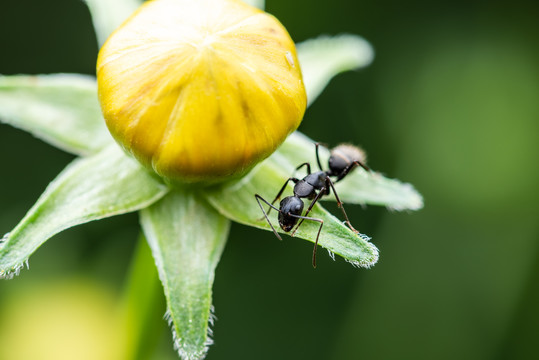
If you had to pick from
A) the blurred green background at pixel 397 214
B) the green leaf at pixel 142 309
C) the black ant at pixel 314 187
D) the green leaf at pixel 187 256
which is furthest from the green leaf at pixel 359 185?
the blurred green background at pixel 397 214

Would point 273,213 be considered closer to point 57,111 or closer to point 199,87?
point 199,87

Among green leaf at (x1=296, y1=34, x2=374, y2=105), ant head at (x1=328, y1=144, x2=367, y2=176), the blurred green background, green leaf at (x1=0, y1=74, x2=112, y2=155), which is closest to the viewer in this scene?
green leaf at (x1=0, y1=74, x2=112, y2=155)

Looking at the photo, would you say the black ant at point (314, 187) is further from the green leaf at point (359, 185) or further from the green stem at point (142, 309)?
the green stem at point (142, 309)

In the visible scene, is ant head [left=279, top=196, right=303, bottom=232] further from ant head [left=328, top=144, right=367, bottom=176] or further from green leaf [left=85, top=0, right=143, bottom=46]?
green leaf [left=85, top=0, right=143, bottom=46]

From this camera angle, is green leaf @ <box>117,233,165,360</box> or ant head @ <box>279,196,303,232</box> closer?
ant head @ <box>279,196,303,232</box>

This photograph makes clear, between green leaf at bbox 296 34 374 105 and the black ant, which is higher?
green leaf at bbox 296 34 374 105

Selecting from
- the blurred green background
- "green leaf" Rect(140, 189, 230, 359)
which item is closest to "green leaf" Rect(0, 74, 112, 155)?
"green leaf" Rect(140, 189, 230, 359)

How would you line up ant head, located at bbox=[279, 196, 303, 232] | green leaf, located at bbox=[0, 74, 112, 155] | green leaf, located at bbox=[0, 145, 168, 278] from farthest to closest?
green leaf, located at bbox=[0, 74, 112, 155], ant head, located at bbox=[279, 196, 303, 232], green leaf, located at bbox=[0, 145, 168, 278]

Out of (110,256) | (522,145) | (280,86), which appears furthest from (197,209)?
(522,145)
